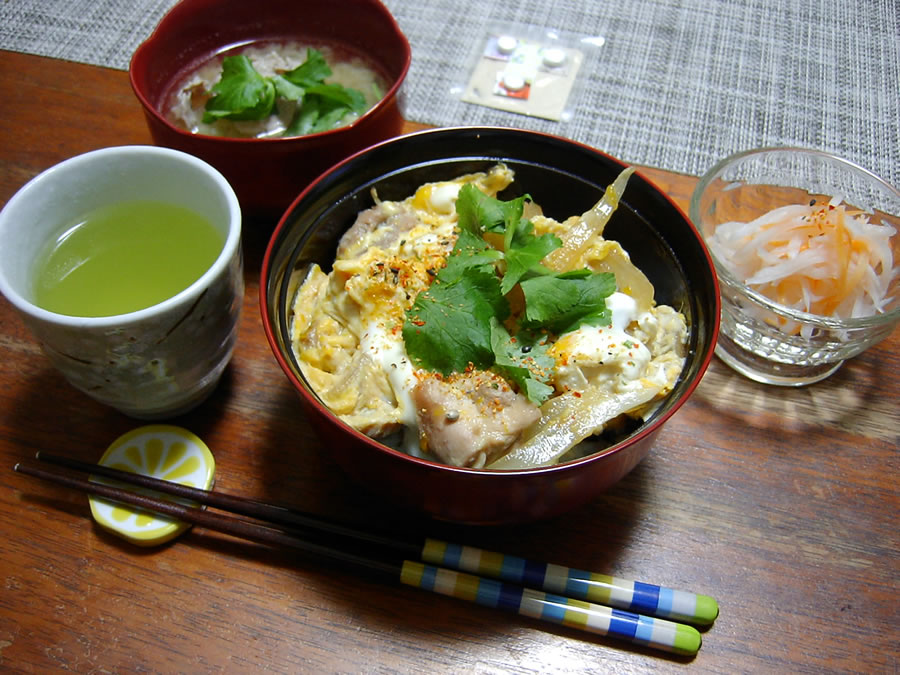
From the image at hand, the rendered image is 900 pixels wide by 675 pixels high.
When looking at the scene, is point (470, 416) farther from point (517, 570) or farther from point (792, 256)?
point (792, 256)

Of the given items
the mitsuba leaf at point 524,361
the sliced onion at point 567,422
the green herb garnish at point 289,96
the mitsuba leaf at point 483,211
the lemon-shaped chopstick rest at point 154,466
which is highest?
the mitsuba leaf at point 483,211

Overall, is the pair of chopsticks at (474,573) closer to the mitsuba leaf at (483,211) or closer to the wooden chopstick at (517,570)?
the wooden chopstick at (517,570)

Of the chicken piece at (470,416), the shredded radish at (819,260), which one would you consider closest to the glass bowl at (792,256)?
the shredded radish at (819,260)

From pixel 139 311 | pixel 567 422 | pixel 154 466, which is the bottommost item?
pixel 154 466

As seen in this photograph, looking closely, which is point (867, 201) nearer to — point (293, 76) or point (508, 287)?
point (508, 287)

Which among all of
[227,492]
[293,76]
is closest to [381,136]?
[293,76]

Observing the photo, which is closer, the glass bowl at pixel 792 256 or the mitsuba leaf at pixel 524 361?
the mitsuba leaf at pixel 524 361

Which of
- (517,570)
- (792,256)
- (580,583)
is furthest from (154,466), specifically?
(792,256)
